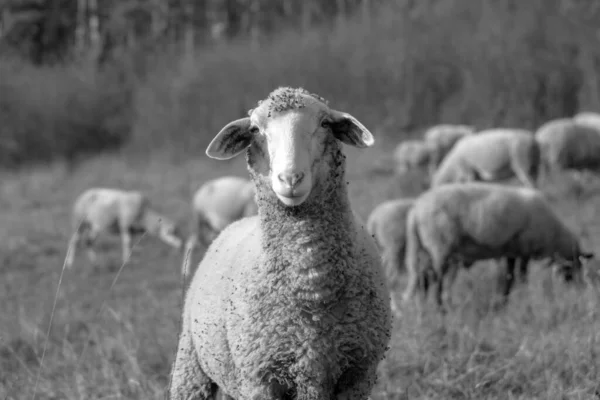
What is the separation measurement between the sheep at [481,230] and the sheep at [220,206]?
2.91 m

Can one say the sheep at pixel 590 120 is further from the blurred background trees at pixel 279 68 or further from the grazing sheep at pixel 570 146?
the blurred background trees at pixel 279 68

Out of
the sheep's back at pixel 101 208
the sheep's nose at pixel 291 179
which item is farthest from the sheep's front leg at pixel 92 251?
the sheep's nose at pixel 291 179

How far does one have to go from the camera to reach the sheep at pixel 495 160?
982 cm

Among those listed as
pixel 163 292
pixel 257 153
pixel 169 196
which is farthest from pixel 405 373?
pixel 169 196

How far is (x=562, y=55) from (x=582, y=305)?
11987 millimetres

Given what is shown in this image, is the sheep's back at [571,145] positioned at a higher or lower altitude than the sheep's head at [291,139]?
lower

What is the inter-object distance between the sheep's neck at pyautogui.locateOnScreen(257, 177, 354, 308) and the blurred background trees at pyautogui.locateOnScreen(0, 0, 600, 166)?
13107 millimetres

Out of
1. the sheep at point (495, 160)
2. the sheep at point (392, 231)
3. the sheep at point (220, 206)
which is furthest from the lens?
the sheep at point (495, 160)

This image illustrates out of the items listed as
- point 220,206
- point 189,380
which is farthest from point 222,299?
point 220,206

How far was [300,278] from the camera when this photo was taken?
2.14 m

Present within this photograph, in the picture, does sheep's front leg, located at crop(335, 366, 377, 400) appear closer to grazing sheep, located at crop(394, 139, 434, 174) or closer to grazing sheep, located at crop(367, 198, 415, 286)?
grazing sheep, located at crop(367, 198, 415, 286)

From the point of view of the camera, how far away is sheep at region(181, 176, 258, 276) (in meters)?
8.50

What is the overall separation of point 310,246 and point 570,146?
8.71 m

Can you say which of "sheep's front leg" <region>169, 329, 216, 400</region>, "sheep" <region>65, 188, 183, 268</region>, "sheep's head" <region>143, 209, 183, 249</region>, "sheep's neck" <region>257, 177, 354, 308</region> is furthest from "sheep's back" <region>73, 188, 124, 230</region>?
"sheep's neck" <region>257, 177, 354, 308</region>
